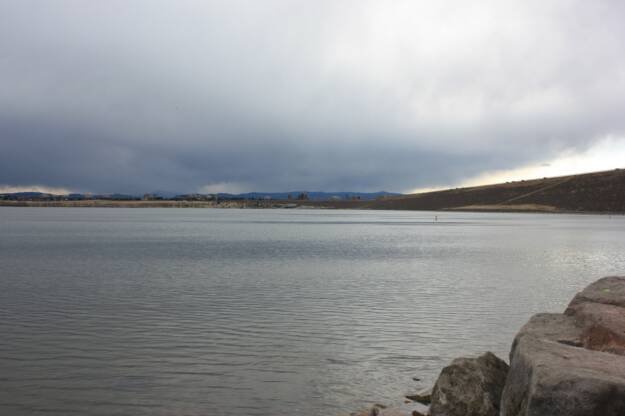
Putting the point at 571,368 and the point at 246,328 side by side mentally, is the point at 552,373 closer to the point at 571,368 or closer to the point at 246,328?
the point at 571,368

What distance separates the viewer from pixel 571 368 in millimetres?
7492

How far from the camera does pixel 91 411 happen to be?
36.9ft

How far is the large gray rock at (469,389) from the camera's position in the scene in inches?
403

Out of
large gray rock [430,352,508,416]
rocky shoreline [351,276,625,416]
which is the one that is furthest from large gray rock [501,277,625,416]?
large gray rock [430,352,508,416]

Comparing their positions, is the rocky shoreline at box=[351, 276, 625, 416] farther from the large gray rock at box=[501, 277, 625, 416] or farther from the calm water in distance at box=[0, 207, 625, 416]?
the calm water in distance at box=[0, 207, 625, 416]

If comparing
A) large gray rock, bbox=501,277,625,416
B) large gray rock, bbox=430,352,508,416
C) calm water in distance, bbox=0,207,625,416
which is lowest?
calm water in distance, bbox=0,207,625,416

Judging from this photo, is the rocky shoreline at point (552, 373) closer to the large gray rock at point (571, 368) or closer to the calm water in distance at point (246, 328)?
the large gray rock at point (571, 368)

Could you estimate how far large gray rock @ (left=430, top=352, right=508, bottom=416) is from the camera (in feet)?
33.6

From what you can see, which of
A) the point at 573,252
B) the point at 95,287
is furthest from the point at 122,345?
the point at 573,252

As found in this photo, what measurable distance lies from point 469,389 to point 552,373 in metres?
3.29

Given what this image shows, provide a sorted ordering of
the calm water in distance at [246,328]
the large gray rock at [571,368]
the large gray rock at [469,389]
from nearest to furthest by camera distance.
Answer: the large gray rock at [571,368]
the large gray rock at [469,389]
the calm water in distance at [246,328]

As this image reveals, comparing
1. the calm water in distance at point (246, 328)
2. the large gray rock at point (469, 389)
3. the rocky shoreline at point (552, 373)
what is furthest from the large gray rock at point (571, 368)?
the calm water in distance at point (246, 328)

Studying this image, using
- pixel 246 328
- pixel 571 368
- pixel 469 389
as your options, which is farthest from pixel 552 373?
pixel 246 328

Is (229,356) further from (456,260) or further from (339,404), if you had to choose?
(456,260)
